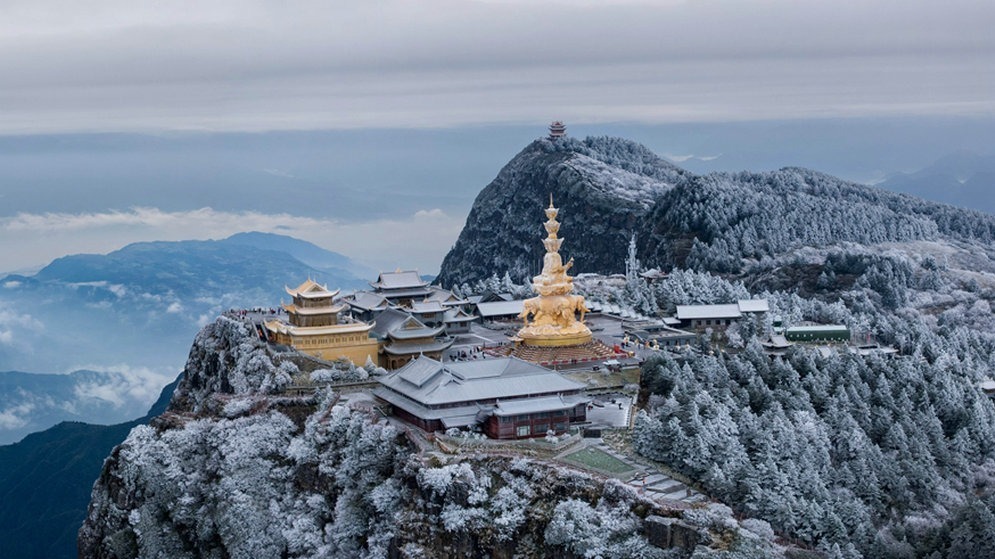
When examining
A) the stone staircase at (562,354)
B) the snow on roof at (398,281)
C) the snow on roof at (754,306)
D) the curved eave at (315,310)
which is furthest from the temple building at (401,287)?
the snow on roof at (754,306)

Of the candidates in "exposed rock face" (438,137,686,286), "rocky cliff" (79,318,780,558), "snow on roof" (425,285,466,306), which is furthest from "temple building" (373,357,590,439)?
"exposed rock face" (438,137,686,286)

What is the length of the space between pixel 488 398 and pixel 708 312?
22.2 meters

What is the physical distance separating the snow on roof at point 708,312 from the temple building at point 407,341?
12.6 metres

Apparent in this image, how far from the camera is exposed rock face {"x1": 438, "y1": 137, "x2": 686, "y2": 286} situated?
134 metres

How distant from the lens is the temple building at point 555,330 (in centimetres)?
5809

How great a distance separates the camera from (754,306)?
2628 inches

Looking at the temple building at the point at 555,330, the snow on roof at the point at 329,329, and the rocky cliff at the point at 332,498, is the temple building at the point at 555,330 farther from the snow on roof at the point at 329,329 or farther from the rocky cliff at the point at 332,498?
the rocky cliff at the point at 332,498

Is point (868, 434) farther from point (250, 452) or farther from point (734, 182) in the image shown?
point (734, 182)

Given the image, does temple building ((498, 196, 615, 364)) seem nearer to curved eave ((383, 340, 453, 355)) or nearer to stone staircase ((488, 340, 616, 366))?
stone staircase ((488, 340, 616, 366))

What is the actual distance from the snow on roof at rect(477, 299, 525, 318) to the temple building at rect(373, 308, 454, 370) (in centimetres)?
889

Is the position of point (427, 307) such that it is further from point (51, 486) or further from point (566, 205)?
point (566, 205)

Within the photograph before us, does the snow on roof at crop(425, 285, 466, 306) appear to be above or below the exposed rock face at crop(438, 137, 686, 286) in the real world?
below

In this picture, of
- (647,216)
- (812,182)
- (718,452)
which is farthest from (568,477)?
(812,182)

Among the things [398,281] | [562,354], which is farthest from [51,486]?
[562,354]
